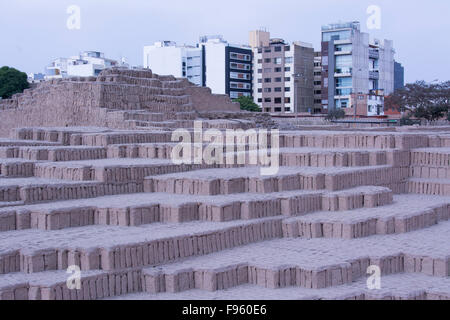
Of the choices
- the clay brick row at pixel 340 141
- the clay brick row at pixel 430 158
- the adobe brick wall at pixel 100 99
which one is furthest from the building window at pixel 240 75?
the clay brick row at pixel 430 158

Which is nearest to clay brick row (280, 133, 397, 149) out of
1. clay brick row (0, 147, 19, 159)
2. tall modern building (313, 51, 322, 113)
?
clay brick row (0, 147, 19, 159)

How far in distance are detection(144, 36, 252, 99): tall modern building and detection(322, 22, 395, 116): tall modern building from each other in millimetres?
8603

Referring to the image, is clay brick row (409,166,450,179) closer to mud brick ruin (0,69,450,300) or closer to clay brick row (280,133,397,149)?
mud brick ruin (0,69,450,300)

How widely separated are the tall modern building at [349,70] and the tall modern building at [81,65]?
20.3m

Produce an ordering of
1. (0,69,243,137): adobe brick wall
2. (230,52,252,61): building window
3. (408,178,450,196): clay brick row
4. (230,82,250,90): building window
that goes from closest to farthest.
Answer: (408,178,450,196): clay brick row → (0,69,243,137): adobe brick wall → (230,52,252,61): building window → (230,82,250,90): building window

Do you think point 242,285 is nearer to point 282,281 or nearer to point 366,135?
point 282,281

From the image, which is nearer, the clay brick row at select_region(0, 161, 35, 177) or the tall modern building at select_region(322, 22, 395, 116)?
the clay brick row at select_region(0, 161, 35, 177)

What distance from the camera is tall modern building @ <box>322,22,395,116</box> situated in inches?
2288

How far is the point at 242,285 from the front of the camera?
784cm

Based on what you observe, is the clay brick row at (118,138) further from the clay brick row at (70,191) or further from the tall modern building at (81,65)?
the tall modern building at (81,65)

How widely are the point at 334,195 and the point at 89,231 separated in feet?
14.3

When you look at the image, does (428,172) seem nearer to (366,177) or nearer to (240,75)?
(366,177)

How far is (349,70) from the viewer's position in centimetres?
5884

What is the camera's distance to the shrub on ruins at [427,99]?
1658 inches
